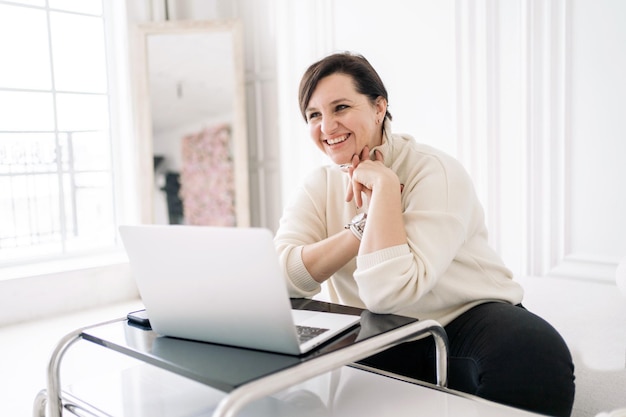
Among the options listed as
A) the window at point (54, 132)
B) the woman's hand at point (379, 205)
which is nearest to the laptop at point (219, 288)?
the woman's hand at point (379, 205)

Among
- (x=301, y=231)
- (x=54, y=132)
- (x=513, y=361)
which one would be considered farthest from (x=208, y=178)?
(x=513, y=361)

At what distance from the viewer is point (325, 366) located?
3.22 ft

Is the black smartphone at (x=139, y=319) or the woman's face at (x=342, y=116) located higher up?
the woman's face at (x=342, y=116)

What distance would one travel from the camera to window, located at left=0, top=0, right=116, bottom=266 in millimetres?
3504

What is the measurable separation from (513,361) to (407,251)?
1.05ft

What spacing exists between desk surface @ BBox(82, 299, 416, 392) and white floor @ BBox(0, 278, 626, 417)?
554 millimetres

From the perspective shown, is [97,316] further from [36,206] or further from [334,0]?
[334,0]

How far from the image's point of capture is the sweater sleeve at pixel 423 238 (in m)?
1.30

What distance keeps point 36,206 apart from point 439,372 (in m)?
3.03

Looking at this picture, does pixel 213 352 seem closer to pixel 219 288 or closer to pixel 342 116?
pixel 219 288

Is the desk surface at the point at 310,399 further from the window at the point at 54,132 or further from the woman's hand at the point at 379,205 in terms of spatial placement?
the window at the point at 54,132

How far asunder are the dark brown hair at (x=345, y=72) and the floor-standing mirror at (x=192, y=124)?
2.33 meters

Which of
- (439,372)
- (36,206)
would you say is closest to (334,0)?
(36,206)

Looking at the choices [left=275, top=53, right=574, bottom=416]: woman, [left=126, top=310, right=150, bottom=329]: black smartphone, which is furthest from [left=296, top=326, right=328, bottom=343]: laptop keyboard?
[left=126, top=310, right=150, bottom=329]: black smartphone
